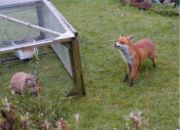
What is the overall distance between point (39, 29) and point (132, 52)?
42.8 inches

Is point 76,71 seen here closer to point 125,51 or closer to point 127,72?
point 125,51

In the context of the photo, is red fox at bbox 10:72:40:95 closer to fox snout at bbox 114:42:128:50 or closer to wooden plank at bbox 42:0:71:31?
wooden plank at bbox 42:0:71:31

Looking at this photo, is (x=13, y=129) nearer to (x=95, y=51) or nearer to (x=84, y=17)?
(x=95, y=51)

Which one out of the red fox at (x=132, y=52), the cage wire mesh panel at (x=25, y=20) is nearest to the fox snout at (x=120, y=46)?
the red fox at (x=132, y=52)

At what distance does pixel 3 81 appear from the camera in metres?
5.55

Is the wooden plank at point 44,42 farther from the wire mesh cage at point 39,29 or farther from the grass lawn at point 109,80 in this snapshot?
the grass lawn at point 109,80

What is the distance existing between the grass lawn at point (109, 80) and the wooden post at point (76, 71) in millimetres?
100

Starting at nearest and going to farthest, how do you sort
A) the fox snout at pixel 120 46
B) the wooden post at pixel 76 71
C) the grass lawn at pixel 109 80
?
the grass lawn at pixel 109 80 → the wooden post at pixel 76 71 → the fox snout at pixel 120 46

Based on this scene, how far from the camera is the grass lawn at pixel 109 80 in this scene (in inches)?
168

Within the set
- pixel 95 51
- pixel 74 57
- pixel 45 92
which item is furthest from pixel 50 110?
pixel 95 51

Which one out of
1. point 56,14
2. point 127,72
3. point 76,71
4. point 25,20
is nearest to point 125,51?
point 127,72

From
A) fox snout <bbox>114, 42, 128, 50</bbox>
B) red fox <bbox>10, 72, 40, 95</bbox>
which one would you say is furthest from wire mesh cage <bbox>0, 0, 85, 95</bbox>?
fox snout <bbox>114, 42, 128, 50</bbox>

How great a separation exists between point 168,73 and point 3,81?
80.9 inches

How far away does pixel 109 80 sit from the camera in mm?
5344
